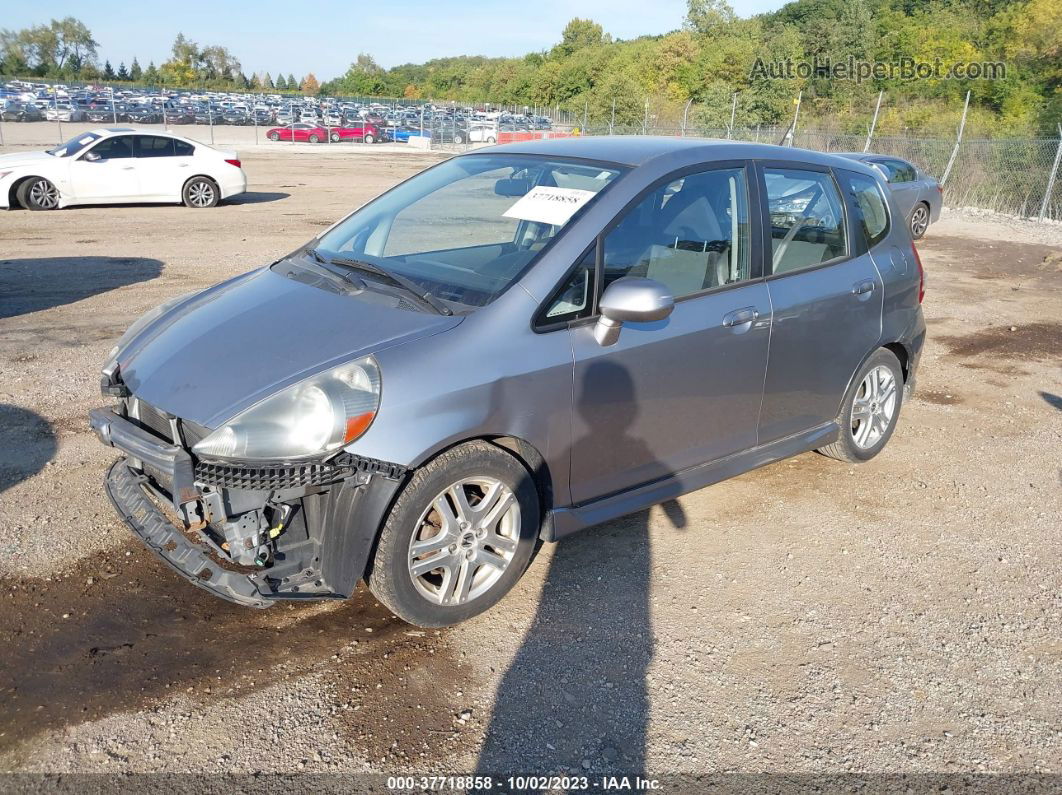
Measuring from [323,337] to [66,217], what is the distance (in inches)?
552

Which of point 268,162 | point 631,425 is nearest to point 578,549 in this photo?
point 631,425

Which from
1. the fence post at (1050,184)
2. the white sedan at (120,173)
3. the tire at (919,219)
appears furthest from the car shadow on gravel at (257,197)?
the fence post at (1050,184)

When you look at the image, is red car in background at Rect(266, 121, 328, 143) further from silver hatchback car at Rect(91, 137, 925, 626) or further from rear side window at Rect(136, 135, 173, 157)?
silver hatchback car at Rect(91, 137, 925, 626)

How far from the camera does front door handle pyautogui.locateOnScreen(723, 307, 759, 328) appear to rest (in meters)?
4.27

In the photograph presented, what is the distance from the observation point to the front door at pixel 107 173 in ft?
52.8

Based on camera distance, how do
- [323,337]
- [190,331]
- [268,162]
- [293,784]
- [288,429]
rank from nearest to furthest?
[293,784] → [288,429] → [323,337] → [190,331] → [268,162]

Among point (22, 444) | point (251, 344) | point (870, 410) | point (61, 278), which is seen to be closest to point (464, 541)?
point (251, 344)

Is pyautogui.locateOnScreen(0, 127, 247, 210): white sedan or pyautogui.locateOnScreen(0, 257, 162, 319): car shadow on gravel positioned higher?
pyautogui.locateOnScreen(0, 127, 247, 210): white sedan

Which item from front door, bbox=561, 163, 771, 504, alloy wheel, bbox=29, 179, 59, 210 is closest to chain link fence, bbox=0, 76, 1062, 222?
alloy wheel, bbox=29, 179, 59, 210

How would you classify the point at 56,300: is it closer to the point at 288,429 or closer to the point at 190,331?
the point at 190,331

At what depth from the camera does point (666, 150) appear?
170 inches

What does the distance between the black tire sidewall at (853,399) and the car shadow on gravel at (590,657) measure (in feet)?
4.41

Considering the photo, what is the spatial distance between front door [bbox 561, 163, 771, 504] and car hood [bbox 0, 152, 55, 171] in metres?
15.1

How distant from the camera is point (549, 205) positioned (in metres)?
4.09
